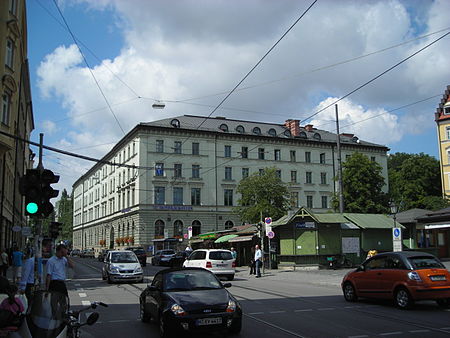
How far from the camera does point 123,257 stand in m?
25.2

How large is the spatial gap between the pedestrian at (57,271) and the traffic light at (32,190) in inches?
55.4

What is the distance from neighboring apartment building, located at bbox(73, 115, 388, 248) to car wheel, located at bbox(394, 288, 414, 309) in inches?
1941

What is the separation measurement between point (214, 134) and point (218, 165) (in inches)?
188

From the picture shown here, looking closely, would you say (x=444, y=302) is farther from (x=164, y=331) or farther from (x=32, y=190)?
(x=32, y=190)

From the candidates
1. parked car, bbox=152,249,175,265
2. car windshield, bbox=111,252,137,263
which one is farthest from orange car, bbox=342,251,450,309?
parked car, bbox=152,249,175,265

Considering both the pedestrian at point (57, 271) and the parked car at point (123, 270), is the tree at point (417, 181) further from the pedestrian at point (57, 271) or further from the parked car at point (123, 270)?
the pedestrian at point (57, 271)

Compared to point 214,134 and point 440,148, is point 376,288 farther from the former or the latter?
point 214,134

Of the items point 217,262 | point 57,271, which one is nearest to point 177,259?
point 217,262

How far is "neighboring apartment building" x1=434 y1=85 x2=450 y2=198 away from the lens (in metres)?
62.3

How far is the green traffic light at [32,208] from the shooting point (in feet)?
38.5

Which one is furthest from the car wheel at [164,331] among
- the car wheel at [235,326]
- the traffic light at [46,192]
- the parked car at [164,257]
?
the parked car at [164,257]

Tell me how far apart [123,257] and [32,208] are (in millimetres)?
13862

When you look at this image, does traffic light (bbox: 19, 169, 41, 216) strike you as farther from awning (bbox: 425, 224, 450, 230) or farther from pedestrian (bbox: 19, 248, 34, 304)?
awning (bbox: 425, 224, 450, 230)

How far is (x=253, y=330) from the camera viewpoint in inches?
397
